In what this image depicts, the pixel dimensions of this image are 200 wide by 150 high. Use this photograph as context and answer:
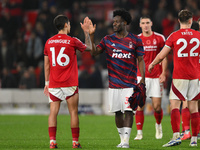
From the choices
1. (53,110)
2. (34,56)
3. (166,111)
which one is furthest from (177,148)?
(34,56)

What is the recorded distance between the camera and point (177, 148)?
875cm

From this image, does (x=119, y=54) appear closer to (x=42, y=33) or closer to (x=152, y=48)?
(x=152, y=48)

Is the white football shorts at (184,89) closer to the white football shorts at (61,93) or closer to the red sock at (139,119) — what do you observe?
the white football shorts at (61,93)

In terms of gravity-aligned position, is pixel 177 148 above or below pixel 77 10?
below

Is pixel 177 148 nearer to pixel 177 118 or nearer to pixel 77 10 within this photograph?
pixel 177 118

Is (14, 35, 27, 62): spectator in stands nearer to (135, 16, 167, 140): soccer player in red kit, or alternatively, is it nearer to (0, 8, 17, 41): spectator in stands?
(0, 8, 17, 41): spectator in stands

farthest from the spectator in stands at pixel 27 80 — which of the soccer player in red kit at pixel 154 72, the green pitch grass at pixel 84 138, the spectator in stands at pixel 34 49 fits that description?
the soccer player in red kit at pixel 154 72

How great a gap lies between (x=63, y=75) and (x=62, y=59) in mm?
283

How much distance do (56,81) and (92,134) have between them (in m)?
3.76

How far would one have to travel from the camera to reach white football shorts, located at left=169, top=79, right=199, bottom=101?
9.02m

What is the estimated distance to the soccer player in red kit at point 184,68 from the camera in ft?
29.5

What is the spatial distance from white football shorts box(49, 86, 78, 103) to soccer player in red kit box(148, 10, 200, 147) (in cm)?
171

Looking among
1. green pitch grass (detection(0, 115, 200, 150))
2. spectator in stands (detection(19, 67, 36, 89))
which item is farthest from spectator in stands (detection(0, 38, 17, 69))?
green pitch grass (detection(0, 115, 200, 150))

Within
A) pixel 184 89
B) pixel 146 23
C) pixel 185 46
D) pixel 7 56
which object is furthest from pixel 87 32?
pixel 7 56
